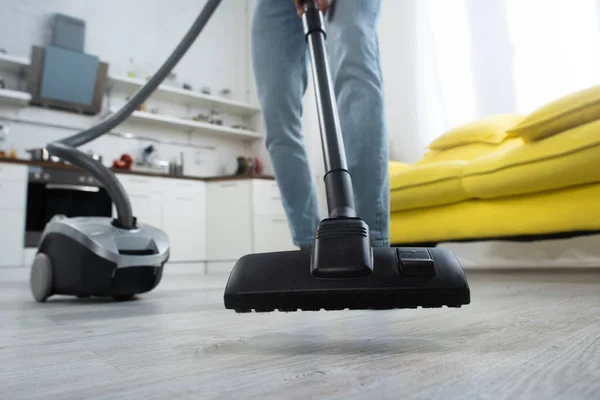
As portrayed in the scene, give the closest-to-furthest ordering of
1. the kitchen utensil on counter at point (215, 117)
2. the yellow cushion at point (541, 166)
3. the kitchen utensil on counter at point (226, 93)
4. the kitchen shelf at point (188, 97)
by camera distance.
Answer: the yellow cushion at point (541, 166), the kitchen shelf at point (188, 97), the kitchen utensil on counter at point (215, 117), the kitchen utensil on counter at point (226, 93)

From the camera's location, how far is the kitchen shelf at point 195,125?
14.1ft

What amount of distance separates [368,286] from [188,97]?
4449 mm

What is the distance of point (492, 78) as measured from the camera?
10.8ft

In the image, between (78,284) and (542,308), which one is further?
(78,284)

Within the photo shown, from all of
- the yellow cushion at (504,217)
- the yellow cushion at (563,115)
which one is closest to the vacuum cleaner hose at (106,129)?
the yellow cushion at (563,115)

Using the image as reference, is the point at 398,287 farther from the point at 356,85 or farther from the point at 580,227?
the point at 580,227

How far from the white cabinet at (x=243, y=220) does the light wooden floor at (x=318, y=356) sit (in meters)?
3.27

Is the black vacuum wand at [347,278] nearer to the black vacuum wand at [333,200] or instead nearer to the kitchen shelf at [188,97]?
the black vacuum wand at [333,200]

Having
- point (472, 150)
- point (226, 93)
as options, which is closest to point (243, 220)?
point (226, 93)

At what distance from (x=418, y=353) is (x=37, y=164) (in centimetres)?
350

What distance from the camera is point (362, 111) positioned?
95 cm

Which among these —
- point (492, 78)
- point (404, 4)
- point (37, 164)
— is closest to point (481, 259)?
point (492, 78)

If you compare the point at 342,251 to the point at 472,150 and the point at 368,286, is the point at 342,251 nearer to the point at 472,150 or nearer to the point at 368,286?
the point at 368,286

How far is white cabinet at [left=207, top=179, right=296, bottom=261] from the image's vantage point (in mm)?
4105
